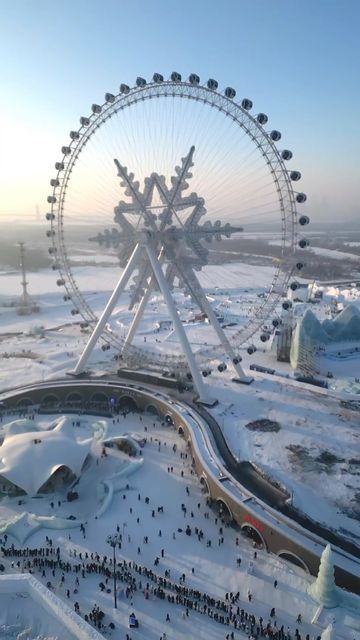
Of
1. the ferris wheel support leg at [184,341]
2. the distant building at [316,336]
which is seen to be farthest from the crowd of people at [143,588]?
the distant building at [316,336]

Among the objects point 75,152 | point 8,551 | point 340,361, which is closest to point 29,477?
point 8,551

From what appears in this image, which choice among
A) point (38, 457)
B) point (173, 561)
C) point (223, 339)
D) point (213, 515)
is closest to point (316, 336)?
point (223, 339)

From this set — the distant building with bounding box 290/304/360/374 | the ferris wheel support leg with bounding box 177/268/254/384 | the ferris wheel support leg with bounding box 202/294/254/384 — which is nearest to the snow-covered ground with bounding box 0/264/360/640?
the ferris wheel support leg with bounding box 202/294/254/384

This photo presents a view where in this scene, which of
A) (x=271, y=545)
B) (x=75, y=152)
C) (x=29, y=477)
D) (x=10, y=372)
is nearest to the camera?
(x=271, y=545)

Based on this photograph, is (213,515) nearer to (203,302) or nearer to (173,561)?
(173,561)

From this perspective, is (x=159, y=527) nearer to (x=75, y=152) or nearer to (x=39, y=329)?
(x=75, y=152)

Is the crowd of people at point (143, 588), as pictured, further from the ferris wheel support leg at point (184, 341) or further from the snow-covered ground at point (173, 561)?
the ferris wheel support leg at point (184, 341)
